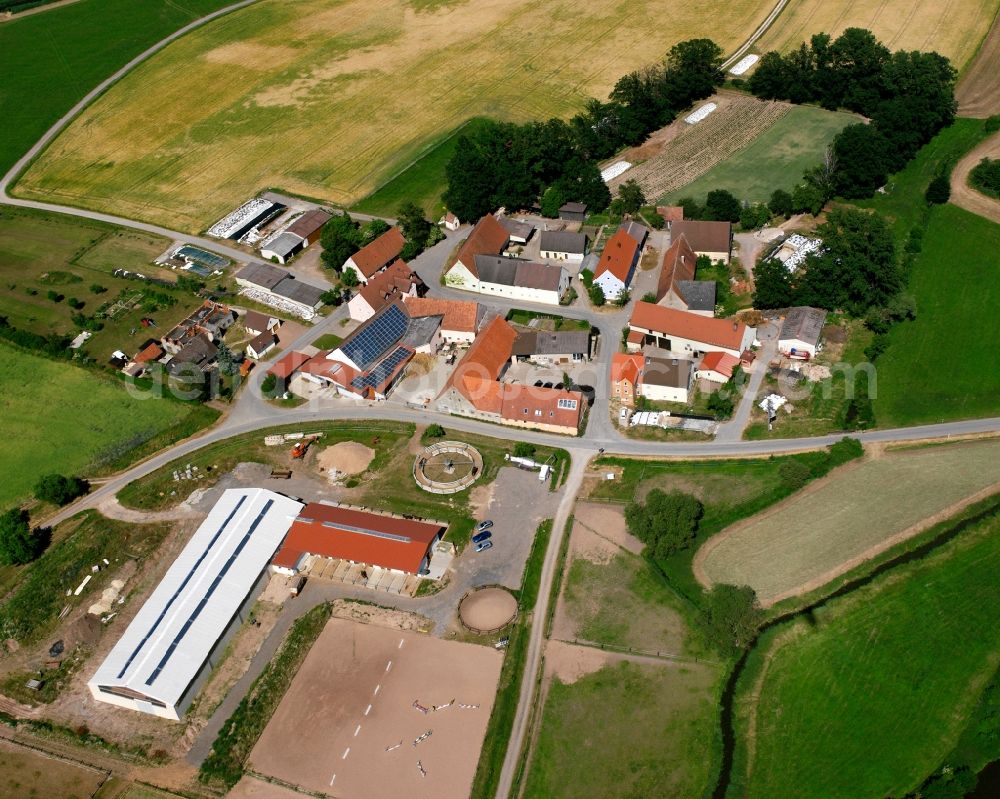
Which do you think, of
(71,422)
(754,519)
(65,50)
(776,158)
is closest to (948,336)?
(754,519)

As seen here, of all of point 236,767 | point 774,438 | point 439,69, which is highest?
point 439,69

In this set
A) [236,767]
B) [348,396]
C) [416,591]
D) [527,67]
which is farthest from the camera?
[527,67]

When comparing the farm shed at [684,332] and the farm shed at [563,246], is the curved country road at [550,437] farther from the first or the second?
the farm shed at [563,246]

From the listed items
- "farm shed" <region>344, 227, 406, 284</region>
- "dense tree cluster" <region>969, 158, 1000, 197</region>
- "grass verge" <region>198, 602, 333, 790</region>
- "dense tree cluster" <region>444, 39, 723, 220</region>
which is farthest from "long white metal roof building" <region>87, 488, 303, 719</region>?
"dense tree cluster" <region>969, 158, 1000, 197</region>

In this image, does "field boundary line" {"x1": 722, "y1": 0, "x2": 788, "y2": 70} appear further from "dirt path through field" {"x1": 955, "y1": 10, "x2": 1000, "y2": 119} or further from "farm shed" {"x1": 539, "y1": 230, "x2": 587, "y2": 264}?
"farm shed" {"x1": 539, "y1": 230, "x2": 587, "y2": 264}

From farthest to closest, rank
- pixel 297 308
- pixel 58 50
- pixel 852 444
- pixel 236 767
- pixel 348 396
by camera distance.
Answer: pixel 58 50
pixel 297 308
pixel 348 396
pixel 852 444
pixel 236 767

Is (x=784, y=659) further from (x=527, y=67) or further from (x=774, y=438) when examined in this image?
(x=527, y=67)

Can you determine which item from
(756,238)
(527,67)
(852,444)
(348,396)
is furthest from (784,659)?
(527,67)

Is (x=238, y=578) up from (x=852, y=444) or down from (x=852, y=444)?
down
